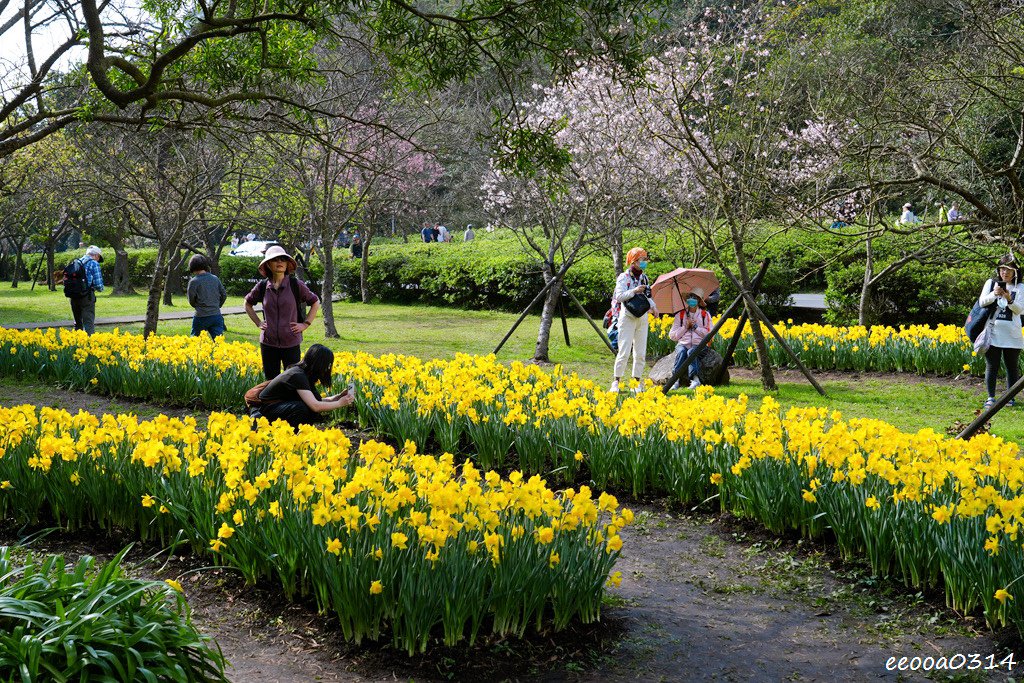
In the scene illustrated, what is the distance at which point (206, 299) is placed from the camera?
1274 centimetres

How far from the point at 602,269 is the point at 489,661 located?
58.2 feet

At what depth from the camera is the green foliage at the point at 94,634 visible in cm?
294

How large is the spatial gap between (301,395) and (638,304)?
14.8 ft

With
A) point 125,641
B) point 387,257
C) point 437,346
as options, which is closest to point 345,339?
point 437,346

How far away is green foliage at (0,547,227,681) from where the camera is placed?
294 cm

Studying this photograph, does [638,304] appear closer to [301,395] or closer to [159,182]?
[301,395]

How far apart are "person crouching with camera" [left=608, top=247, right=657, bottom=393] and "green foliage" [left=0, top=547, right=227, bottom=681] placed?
23.6 ft

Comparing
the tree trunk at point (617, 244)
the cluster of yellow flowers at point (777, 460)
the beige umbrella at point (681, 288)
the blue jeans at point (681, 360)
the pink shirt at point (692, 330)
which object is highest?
the tree trunk at point (617, 244)

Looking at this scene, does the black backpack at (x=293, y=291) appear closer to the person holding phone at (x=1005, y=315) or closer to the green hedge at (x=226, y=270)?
the person holding phone at (x=1005, y=315)

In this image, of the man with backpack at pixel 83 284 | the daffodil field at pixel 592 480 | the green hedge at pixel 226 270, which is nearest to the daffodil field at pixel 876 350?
the daffodil field at pixel 592 480

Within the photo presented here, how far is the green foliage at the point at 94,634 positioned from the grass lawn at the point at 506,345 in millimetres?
7542

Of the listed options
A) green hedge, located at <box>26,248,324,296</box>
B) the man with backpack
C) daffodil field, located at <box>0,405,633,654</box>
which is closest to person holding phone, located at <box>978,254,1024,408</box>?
daffodil field, located at <box>0,405,633,654</box>

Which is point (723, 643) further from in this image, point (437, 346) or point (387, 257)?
point (387, 257)

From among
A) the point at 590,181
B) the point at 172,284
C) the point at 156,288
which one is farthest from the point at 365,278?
the point at 590,181
